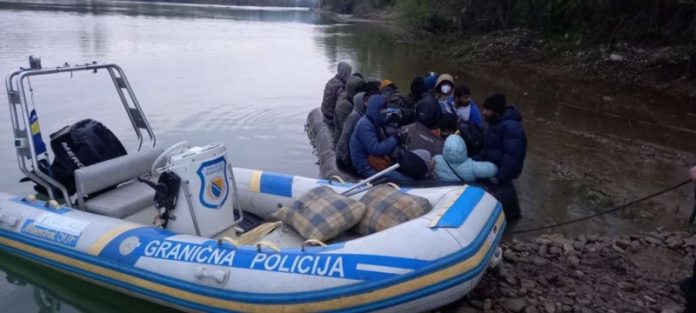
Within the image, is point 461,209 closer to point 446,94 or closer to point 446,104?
point 446,104

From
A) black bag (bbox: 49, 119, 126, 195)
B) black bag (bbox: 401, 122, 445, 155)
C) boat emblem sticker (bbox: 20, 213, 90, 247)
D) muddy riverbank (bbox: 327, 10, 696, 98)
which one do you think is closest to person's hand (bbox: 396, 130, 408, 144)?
black bag (bbox: 401, 122, 445, 155)

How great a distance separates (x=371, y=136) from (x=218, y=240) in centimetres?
211

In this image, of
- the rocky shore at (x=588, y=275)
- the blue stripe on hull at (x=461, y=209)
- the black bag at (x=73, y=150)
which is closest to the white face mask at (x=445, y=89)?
the rocky shore at (x=588, y=275)

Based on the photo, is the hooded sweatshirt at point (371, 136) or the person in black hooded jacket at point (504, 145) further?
the hooded sweatshirt at point (371, 136)

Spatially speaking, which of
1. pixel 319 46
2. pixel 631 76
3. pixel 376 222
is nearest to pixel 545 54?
pixel 631 76

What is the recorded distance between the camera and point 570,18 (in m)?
17.7

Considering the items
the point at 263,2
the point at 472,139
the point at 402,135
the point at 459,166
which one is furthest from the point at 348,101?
the point at 263,2

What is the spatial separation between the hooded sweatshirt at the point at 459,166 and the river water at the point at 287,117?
74cm

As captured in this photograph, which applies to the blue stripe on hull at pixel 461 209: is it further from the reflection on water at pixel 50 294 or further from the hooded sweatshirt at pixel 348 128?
the reflection on water at pixel 50 294

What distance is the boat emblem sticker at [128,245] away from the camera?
360 cm

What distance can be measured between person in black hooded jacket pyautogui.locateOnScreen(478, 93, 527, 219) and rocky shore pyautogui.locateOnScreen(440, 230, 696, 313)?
0.57 meters

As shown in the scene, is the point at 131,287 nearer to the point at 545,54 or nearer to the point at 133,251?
the point at 133,251

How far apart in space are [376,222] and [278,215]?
2.37ft

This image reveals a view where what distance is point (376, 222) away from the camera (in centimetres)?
371
